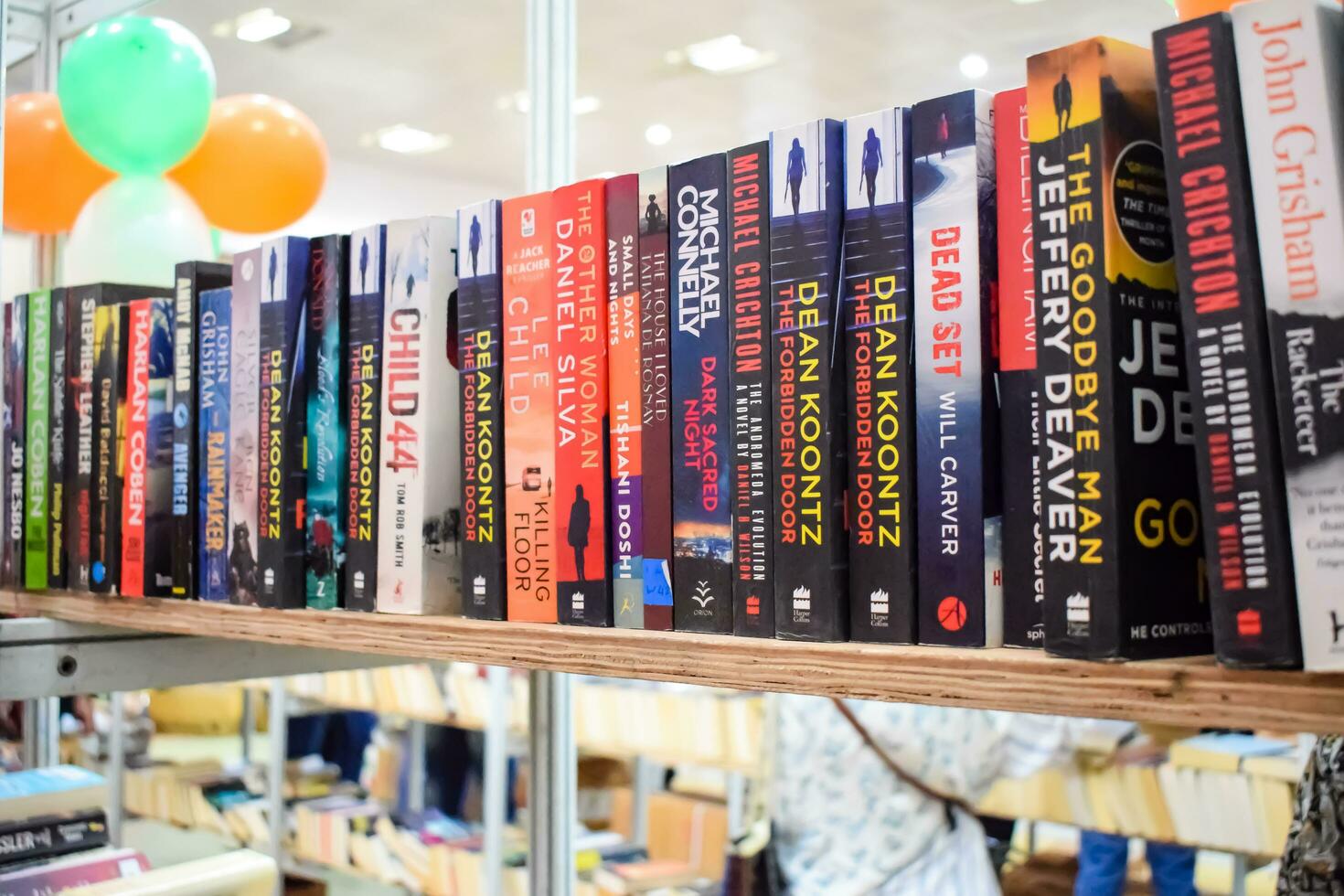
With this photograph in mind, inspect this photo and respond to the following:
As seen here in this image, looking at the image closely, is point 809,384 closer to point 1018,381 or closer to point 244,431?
point 1018,381

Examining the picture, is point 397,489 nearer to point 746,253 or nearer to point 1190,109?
point 746,253

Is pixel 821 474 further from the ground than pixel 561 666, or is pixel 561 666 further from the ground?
pixel 821 474

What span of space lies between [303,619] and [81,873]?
1.43 ft

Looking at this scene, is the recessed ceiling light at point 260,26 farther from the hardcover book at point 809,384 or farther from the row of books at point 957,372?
the hardcover book at point 809,384

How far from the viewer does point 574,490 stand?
0.76 meters

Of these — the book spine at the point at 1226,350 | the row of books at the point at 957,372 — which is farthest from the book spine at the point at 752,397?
the book spine at the point at 1226,350

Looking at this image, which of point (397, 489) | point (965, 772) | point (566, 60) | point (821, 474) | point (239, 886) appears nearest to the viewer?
point (821, 474)

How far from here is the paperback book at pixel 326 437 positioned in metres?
0.92

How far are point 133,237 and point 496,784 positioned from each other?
5.40 ft

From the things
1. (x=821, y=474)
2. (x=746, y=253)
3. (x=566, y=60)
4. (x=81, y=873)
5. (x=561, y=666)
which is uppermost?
(x=566, y=60)

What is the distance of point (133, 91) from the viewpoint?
1489 mm

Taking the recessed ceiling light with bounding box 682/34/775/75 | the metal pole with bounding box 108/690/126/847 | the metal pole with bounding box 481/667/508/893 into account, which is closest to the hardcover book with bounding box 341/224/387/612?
the metal pole with bounding box 481/667/508/893

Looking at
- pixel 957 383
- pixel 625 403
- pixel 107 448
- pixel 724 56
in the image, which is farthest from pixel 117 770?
pixel 957 383

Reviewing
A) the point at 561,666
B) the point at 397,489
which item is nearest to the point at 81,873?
the point at 397,489
